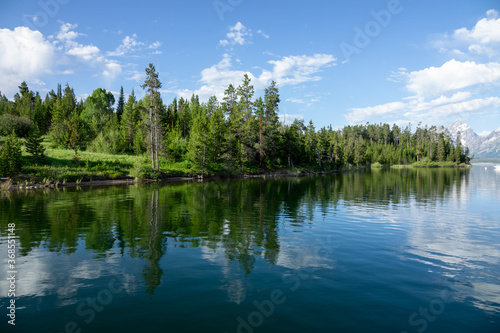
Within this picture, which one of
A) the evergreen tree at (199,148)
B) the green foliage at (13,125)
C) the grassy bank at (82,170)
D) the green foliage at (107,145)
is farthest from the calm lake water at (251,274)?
the green foliage at (13,125)

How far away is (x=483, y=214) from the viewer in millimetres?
25609

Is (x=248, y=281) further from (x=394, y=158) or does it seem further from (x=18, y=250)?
(x=394, y=158)

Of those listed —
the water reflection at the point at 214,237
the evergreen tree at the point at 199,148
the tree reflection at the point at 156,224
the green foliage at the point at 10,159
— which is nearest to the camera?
the water reflection at the point at 214,237

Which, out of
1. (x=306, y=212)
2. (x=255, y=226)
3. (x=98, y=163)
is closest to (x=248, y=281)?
(x=255, y=226)

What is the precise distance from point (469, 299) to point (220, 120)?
249 feet

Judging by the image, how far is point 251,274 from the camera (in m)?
11.7

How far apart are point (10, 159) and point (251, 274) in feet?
168

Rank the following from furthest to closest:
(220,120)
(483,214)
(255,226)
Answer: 1. (220,120)
2. (483,214)
3. (255,226)

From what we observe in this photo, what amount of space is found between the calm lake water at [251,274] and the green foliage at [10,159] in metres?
29.5

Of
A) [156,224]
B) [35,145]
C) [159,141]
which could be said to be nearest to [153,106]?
[159,141]

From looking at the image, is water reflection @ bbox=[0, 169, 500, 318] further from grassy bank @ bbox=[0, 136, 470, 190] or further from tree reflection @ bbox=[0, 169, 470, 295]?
grassy bank @ bbox=[0, 136, 470, 190]

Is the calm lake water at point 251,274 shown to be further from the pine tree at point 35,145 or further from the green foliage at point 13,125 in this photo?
the green foliage at point 13,125

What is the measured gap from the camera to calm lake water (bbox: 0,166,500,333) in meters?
8.46

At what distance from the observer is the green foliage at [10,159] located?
44094 mm
